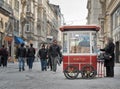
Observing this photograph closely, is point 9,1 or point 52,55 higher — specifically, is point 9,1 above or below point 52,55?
above

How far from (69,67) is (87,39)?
155cm

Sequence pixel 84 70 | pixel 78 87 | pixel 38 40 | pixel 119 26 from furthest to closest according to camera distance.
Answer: pixel 38 40
pixel 119 26
pixel 84 70
pixel 78 87

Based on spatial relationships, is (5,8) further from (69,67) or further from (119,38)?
(69,67)

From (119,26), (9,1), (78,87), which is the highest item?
(9,1)

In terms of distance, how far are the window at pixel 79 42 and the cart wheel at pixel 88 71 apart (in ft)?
2.68

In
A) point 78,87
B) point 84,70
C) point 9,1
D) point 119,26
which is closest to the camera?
point 78,87

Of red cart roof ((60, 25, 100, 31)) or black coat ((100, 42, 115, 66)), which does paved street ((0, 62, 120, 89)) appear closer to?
black coat ((100, 42, 115, 66))

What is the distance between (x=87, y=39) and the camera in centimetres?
1995

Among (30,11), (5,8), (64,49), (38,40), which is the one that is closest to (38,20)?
(38,40)

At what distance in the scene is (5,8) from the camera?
5578 cm

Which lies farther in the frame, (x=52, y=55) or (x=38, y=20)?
(x=38, y=20)

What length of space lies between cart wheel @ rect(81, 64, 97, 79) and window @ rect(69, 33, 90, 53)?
2.68ft

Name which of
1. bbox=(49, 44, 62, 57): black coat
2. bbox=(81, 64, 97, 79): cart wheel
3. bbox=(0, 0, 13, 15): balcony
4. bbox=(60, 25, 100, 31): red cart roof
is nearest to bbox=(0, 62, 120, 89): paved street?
bbox=(81, 64, 97, 79): cart wheel

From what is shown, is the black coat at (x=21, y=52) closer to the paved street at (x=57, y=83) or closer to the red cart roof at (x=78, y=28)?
the red cart roof at (x=78, y=28)
